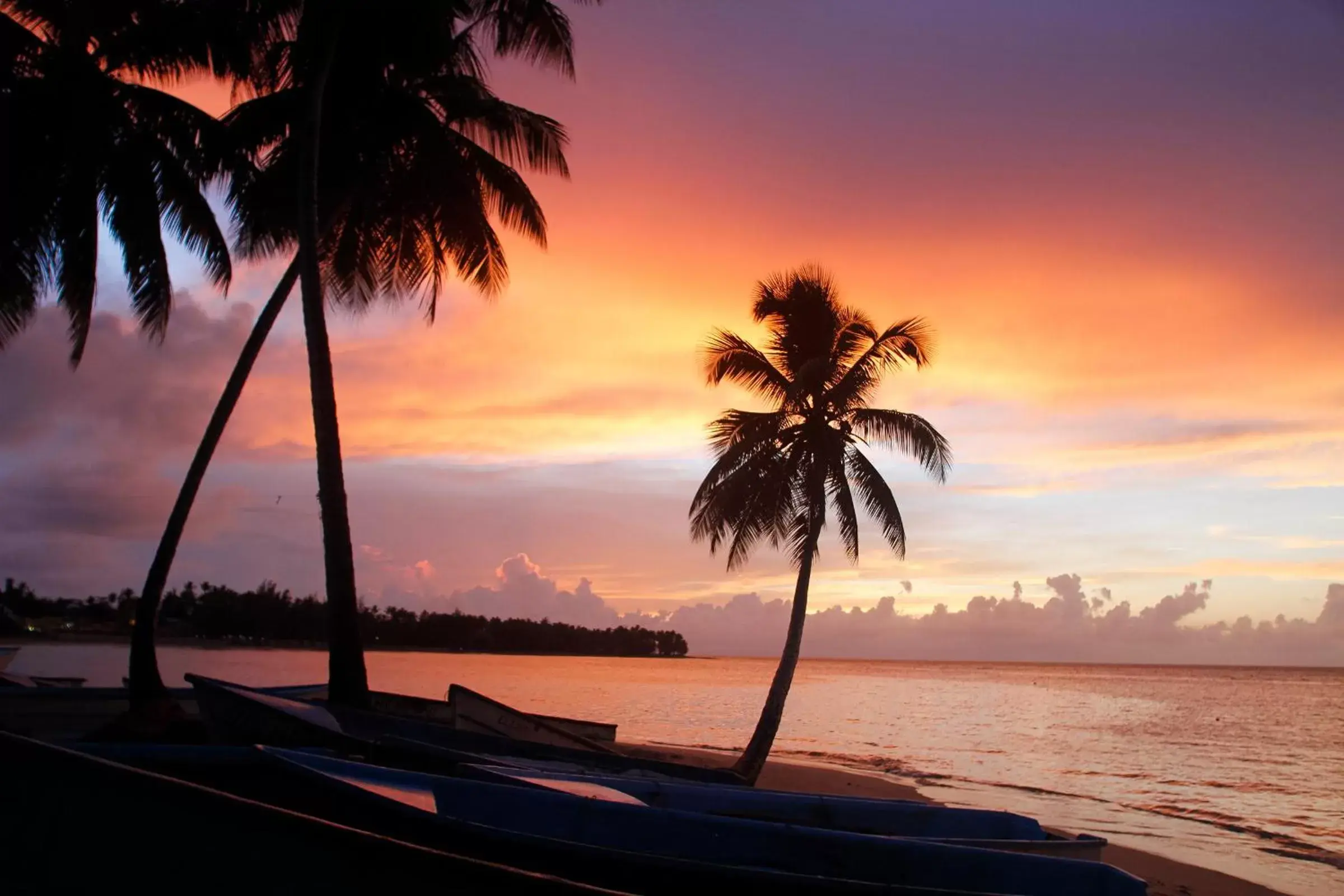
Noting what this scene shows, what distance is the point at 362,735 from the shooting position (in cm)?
929

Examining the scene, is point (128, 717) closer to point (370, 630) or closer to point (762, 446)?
point (762, 446)

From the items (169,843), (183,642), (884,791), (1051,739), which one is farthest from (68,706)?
(183,642)

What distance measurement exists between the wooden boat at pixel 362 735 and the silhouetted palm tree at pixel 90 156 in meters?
6.55

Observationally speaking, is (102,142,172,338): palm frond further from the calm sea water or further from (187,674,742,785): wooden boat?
the calm sea water

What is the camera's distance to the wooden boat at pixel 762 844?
217 inches

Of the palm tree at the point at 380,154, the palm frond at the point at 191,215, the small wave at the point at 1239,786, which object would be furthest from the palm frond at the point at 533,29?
the small wave at the point at 1239,786

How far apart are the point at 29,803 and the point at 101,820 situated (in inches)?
8.5

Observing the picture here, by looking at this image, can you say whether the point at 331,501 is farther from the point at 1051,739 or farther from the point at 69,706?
the point at 1051,739

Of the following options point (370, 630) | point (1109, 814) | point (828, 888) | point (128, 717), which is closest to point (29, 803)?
point (828, 888)

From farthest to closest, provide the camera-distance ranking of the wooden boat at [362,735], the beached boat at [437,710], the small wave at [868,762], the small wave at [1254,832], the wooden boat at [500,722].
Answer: the small wave at [868,762] → the beached boat at [437,710] → the wooden boat at [500,722] → the small wave at [1254,832] → the wooden boat at [362,735]

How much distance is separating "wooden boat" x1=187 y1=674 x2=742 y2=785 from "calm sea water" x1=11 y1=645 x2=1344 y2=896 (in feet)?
22.1

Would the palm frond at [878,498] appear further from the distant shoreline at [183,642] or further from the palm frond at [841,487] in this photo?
the distant shoreline at [183,642]

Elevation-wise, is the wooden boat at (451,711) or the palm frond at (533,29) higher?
the palm frond at (533,29)

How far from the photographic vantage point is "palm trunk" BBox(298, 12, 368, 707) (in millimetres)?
10617
